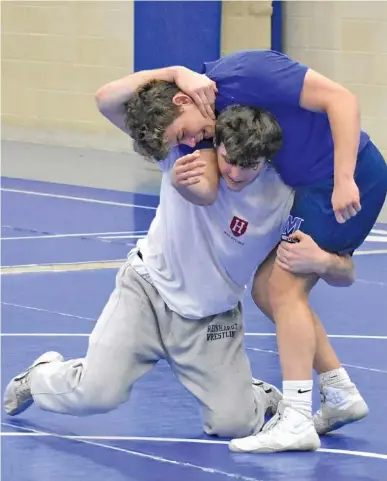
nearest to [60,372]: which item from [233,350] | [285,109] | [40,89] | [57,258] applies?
[233,350]

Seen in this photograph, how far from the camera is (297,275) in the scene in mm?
4480

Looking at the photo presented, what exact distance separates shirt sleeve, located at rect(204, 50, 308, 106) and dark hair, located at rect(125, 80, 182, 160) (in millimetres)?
184

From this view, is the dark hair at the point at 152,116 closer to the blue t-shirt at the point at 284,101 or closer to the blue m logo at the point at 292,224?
the blue t-shirt at the point at 284,101

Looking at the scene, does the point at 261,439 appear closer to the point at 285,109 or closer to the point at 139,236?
the point at 285,109

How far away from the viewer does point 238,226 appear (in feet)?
14.6

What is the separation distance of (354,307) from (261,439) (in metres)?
2.38

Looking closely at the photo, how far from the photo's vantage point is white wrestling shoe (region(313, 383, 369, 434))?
4.58 m

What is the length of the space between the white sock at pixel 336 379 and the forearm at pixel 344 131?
0.80m

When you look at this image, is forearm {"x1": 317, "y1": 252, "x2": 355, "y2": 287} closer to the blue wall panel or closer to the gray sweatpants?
the gray sweatpants

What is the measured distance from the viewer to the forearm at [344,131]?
4156 mm

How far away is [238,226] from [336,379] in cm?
68

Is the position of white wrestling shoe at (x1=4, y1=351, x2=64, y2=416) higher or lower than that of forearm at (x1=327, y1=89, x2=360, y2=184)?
lower

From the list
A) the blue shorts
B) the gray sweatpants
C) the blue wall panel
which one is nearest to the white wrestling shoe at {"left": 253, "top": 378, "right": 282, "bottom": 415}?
the gray sweatpants

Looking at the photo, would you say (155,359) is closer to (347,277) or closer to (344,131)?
(347,277)
